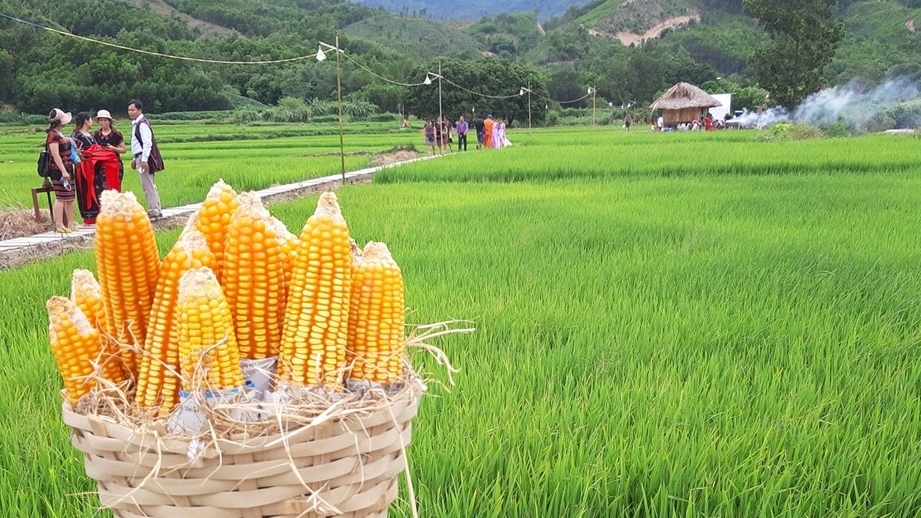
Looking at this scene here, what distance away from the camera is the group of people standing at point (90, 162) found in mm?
6184

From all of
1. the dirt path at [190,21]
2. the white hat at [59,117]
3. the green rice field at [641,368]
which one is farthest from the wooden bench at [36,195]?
the dirt path at [190,21]

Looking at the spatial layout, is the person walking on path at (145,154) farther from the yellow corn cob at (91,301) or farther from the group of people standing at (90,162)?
the yellow corn cob at (91,301)

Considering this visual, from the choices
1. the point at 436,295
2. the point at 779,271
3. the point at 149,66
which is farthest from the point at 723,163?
the point at 149,66

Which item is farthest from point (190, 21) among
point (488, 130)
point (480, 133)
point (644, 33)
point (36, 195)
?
point (36, 195)

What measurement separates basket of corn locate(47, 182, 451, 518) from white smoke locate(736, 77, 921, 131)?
80.9 ft

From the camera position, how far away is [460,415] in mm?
2023

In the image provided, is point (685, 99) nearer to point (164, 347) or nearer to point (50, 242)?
point (50, 242)

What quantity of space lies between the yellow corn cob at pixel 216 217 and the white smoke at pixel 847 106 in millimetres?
24652

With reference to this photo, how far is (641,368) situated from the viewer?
243cm

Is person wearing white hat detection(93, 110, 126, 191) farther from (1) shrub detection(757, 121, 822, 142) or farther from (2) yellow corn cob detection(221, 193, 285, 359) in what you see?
(1) shrub detection(757, 121, 822, 142)

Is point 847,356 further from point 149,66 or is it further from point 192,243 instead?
point 149,66

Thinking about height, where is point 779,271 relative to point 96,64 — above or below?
below

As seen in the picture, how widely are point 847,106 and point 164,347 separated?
31677 millimetres

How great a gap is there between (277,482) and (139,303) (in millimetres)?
431
